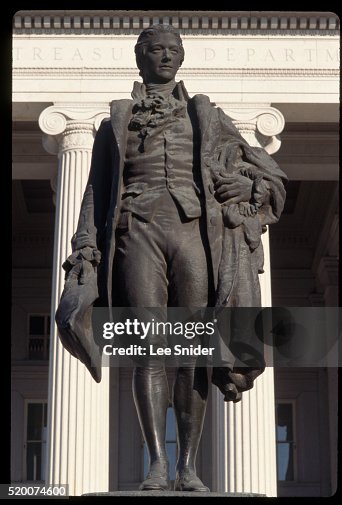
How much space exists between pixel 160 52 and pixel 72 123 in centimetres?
2081

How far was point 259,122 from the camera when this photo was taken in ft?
98.9

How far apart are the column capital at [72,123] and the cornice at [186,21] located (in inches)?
68.2

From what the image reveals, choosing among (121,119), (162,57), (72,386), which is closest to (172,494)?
(121,119)

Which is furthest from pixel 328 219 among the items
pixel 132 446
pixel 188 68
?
pixel 188 68

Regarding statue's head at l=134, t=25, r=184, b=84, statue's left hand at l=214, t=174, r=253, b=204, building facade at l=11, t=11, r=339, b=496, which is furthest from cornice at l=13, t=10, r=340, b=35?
statue's left hand at l=214, t=174, r=253, b=204

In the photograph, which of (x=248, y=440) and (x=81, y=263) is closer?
(x=81, y=263)

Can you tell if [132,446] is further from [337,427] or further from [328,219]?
[328,219]

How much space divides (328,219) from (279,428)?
23.4 ft

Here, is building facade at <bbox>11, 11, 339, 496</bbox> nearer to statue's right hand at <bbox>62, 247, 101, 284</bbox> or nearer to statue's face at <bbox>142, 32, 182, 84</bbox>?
statue's face at <bbox>142, 32, 182, 84</bbox>

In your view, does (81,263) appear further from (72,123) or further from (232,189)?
(72,123)

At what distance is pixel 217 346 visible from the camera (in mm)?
8633

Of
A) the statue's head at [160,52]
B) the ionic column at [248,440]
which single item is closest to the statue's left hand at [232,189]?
the statue's head at [160,52]

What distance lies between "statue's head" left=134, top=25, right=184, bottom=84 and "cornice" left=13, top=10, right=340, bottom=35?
839 inches

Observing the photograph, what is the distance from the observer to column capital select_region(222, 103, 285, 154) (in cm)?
3003
